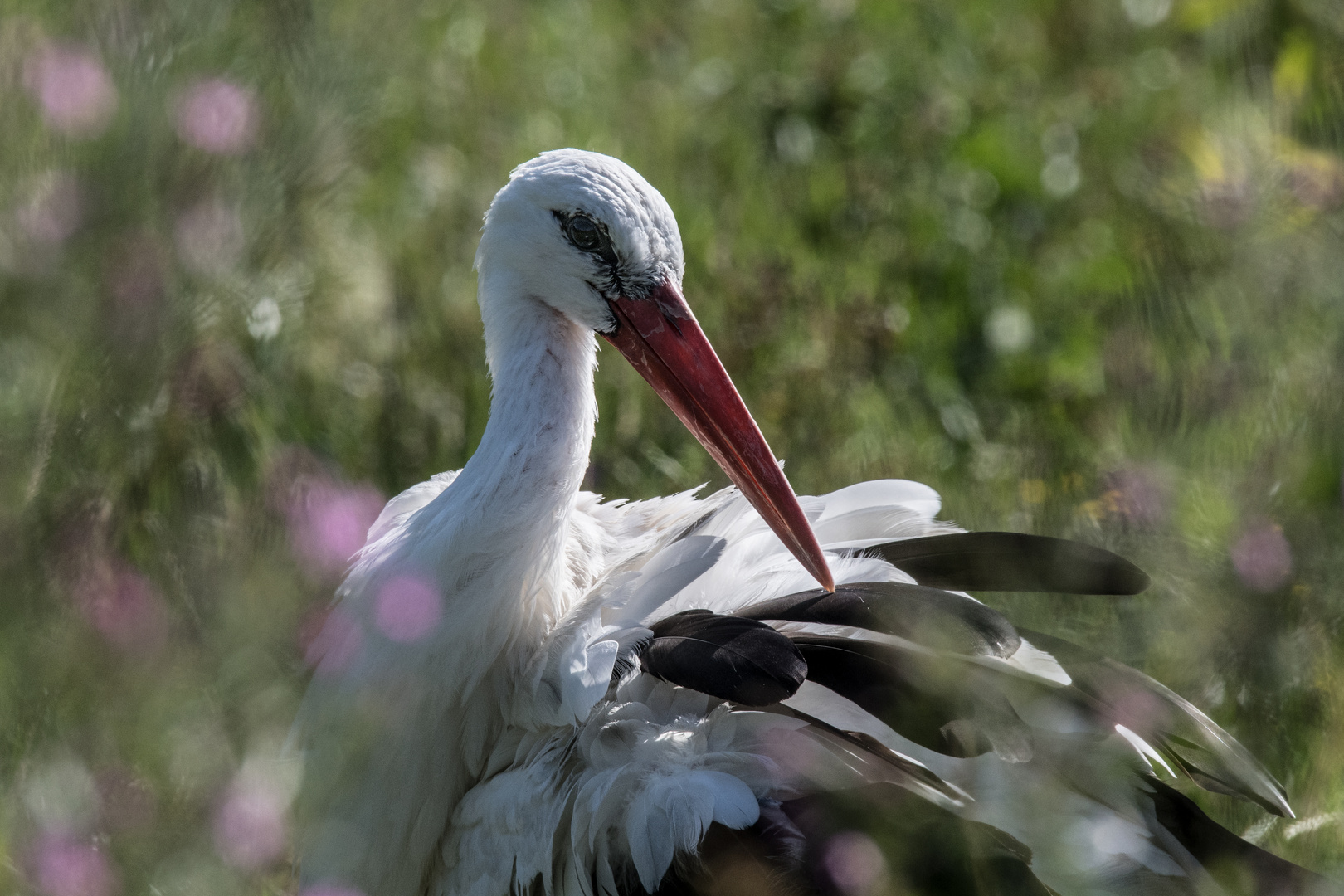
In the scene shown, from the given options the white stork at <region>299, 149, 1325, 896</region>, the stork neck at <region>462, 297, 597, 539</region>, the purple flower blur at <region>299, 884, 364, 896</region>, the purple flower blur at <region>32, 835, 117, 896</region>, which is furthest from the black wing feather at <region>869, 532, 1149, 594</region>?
the purple flower blur at <region>299, 884, 364, 896</region>

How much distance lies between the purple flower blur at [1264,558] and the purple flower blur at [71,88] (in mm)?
1066

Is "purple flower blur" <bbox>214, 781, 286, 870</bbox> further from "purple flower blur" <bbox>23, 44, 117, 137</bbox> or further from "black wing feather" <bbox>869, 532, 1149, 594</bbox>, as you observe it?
"black wing feather" <bbox>869, 532, 1149, 594</bbox>

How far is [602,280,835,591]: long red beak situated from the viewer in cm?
210

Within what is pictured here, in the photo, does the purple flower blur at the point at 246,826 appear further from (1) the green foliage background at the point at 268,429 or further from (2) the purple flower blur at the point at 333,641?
(2) the purple flower blur at the point at 333,641

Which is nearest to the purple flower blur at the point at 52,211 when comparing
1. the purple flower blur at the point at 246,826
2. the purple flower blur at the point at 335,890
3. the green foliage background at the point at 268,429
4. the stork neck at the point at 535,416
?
the green foliage background at the point at 268,429

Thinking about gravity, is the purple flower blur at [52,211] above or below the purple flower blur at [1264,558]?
above

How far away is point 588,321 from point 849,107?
2907 millimetres

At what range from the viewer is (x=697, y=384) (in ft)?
7.06

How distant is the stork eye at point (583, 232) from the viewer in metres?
2.06

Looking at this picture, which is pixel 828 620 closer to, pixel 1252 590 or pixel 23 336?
pixel 1252 590

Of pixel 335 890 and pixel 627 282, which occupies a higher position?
pixel 627 282

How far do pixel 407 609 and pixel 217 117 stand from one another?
3.20 ft

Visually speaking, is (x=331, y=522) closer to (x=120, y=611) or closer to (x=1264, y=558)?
(x=120, y=611)

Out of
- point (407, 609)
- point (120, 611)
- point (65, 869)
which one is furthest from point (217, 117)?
point (407, 609)
